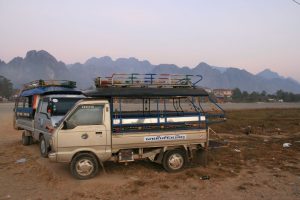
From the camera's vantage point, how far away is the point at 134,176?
911 cm

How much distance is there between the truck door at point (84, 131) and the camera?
331 inches

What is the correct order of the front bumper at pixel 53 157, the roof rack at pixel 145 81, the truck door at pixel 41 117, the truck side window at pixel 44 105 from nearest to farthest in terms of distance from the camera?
the front bumper at pixel 53 157
the roof rack at pixel 145 81
the truck door at pixel 41 117
the truck side window at pixel 44 105

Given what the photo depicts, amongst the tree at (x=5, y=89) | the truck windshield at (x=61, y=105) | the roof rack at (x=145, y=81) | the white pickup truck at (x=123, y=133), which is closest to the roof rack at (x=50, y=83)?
the truck windshield at (x=61, y=105)

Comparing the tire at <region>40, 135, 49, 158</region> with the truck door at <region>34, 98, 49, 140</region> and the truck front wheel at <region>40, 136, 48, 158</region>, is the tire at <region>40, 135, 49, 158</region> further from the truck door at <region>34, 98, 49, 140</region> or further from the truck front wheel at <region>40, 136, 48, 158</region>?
the truck door at <region>34, 98, 49, 140</region>

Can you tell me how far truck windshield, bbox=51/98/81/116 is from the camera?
11.7 m

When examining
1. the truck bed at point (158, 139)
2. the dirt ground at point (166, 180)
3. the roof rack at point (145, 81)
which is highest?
the roof rack at point (145, 81)

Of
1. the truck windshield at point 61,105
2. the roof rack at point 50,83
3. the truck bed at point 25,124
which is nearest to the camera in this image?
the truck windshield at point 61,105

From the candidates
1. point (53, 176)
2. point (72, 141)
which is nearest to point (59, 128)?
point (72, 141)

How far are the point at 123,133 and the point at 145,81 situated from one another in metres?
1.74

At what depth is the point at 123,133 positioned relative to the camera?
28.9 feet

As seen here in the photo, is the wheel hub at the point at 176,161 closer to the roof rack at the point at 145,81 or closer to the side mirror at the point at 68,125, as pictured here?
the roof rack at the point at 145,81

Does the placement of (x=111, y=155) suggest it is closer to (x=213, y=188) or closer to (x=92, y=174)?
(x=92, y=174)

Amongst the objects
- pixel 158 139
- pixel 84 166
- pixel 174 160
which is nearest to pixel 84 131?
pixel 84 166

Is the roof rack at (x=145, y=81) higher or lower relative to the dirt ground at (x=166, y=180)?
higher
